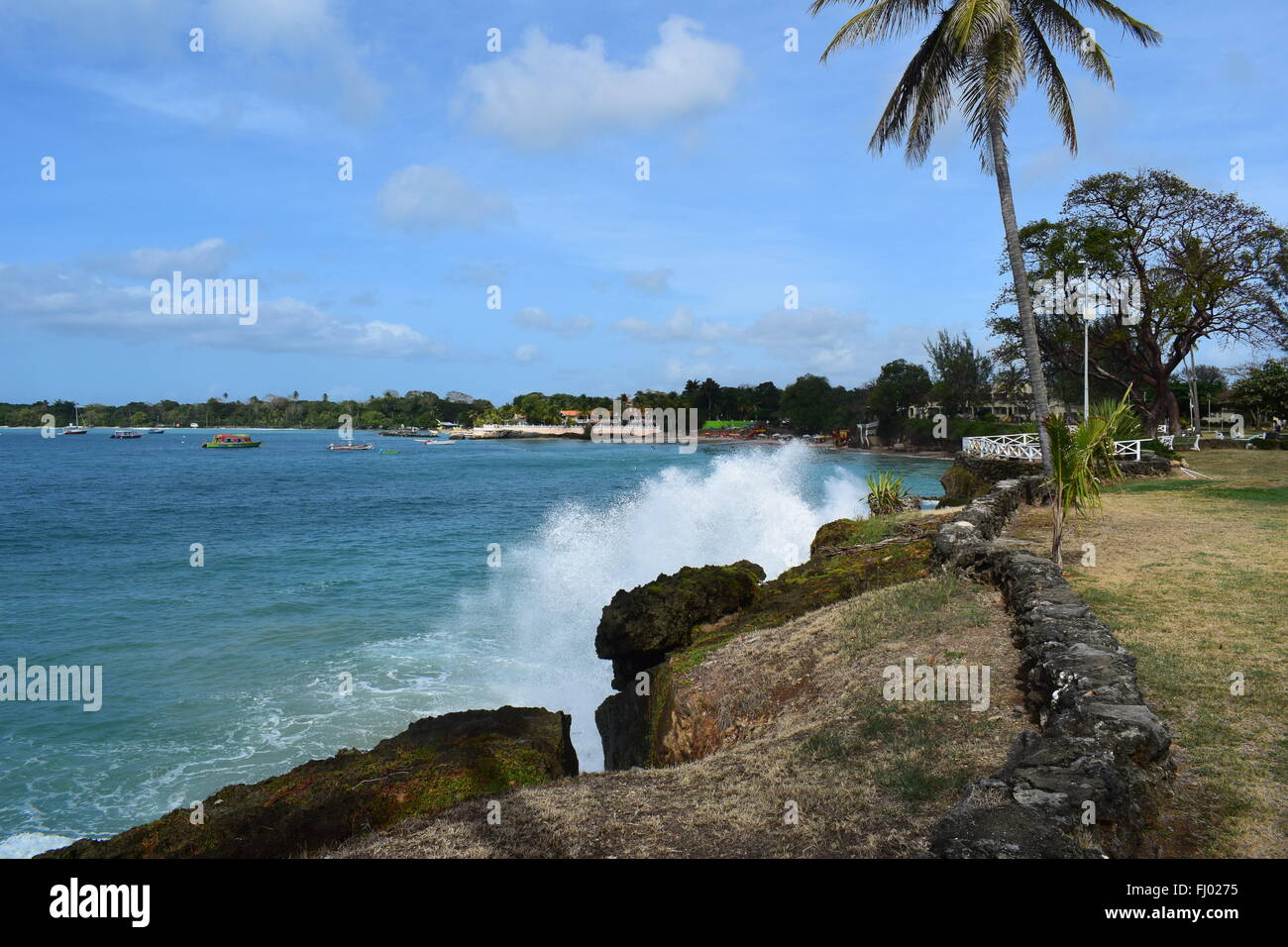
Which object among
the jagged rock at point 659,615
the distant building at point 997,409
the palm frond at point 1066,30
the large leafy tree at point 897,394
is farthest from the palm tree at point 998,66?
the large leafy tree at point 897,394

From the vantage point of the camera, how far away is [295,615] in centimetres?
1972

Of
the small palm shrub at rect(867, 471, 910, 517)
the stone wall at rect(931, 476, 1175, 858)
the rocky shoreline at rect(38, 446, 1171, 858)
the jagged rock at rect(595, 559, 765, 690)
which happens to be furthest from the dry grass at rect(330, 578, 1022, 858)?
the small palm shrub at rect(867, 471, 910, 517)

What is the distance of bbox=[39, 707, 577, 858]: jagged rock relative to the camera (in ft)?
18.4

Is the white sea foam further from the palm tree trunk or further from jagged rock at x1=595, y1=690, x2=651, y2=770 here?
the palm tree trunk

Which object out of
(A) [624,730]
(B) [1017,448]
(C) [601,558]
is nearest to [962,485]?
(B) [1017,448]

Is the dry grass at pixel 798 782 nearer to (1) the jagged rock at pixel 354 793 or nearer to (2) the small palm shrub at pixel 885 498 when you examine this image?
(1) the jagged rock at pixel 354 793

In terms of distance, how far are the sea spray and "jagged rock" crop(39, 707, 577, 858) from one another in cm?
534

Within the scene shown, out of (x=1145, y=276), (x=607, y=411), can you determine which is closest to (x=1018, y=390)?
(x=1145, y=276)

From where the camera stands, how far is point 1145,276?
36625 mm

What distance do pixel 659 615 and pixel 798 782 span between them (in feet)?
19.8

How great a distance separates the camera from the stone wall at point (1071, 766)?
3.62 metres

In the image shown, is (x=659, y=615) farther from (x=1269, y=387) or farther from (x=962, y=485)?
(x=1269, y=387)

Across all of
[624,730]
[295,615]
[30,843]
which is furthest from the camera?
[295,615]
